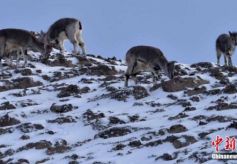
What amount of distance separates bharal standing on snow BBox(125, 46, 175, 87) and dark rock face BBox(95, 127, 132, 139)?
6903 mm

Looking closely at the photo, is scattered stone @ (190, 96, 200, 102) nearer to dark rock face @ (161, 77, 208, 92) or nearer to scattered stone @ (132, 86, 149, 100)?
dark rock face @ (161, 77, 208, 92)

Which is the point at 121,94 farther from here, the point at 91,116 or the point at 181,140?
the point at 181,140

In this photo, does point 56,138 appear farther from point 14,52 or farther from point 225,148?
point 14,52

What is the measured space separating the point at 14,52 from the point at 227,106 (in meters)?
14.9

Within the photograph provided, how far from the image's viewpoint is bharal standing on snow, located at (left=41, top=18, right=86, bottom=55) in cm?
3959

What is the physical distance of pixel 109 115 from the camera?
89.4ft

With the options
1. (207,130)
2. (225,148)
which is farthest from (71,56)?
(225,148)

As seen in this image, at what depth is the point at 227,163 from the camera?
18.5 meters

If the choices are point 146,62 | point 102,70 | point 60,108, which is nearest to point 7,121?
point 60,108

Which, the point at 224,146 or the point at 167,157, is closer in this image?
the point at 224,146

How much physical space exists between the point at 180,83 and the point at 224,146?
35.2ft

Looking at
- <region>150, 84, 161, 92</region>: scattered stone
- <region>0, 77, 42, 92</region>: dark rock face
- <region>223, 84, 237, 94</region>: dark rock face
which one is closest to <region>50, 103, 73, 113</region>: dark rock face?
<region>150, 84, 161, 92</region>: scattered stone

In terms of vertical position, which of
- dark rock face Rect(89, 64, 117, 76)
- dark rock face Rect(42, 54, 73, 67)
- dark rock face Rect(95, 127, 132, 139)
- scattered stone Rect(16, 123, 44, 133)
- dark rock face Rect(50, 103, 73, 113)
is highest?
Result: dark rock face Rect(42, 54, 73, 67)

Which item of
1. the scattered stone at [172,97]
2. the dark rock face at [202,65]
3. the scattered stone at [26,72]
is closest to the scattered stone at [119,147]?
the scattered stone at [172,97]
